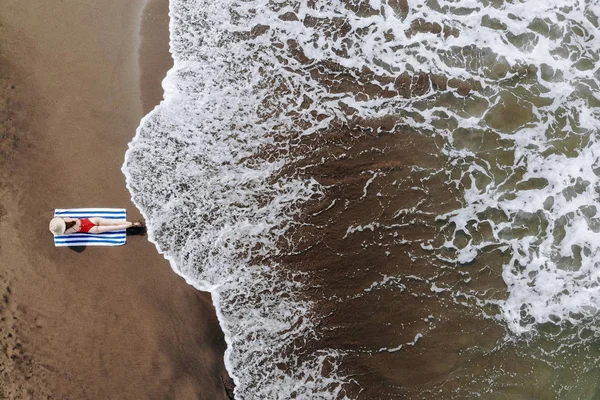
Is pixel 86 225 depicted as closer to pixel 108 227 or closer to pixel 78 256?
pixel 108 227

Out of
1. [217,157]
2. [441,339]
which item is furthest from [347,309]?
[217,157]

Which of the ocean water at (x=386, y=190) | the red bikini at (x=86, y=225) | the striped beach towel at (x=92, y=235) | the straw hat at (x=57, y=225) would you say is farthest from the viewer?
the ocean water at (x=386, y=190)

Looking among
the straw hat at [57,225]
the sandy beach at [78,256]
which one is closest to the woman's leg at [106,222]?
the sandy beach at [78,256]

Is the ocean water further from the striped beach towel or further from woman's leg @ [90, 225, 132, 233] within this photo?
the striped beach towel

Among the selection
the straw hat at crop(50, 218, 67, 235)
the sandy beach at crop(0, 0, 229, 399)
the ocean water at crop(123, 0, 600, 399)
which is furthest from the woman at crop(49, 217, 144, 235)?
the ocean water at crop(123, 0, 600, 399)

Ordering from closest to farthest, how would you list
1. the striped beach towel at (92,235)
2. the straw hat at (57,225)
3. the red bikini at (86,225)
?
the straw hat at (57,225) < the red bikini at (86,225) < the striped beach towel at (92,235)

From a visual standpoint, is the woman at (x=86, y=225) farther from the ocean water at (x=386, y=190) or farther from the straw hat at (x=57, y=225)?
the ocean water at (x=386, y=190)

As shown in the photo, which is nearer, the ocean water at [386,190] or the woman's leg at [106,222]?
the woman's leg at [106,222]
